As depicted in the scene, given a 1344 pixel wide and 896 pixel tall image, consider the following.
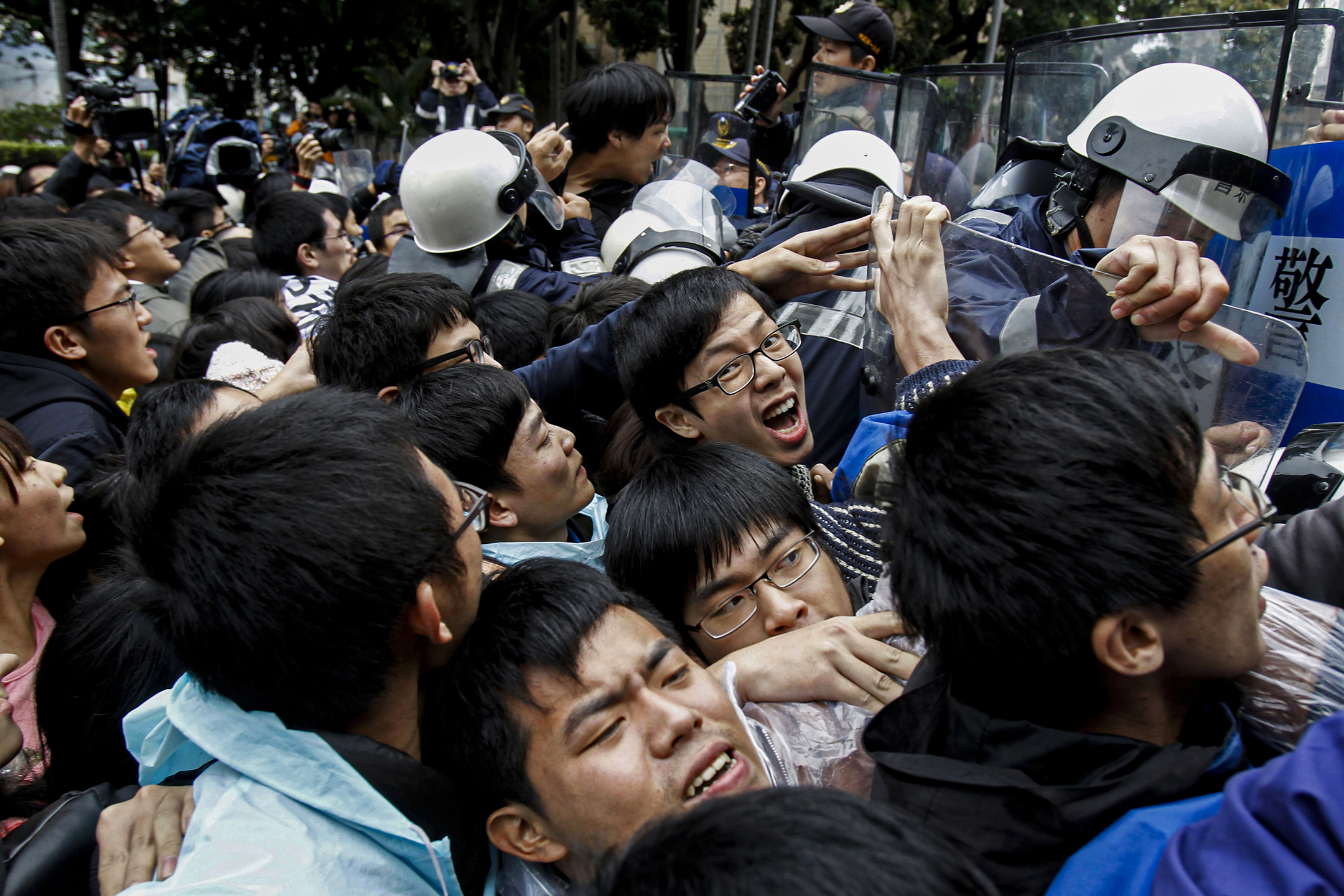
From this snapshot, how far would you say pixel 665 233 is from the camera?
360 cm

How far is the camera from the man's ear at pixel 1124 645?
1094 mm

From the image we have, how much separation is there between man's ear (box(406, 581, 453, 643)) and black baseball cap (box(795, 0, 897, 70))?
446cm

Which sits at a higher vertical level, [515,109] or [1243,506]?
[515,109]

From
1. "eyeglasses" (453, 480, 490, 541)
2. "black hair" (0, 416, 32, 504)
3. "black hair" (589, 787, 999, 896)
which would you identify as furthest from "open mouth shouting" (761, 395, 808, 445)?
"black hair" (0, 416, 32, 504)

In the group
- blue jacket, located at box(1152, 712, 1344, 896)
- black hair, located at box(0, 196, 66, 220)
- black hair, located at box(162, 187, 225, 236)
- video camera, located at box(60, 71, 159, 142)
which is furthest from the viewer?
video camera, located at box(60, 71, 159, 142)

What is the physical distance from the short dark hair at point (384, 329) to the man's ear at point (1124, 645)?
2183mm

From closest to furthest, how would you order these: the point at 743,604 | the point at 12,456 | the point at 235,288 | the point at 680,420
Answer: the point at 743,604
the point at 12,456
the point at 680,420
the point at 235,288

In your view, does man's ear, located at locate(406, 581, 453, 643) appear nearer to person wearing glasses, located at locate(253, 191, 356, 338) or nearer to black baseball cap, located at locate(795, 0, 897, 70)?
person wearing glasses, located at locate(253, 191, 356, 338)

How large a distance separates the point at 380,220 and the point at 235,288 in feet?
5.58

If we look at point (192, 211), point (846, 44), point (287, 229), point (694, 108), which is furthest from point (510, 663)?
point (192, 211)

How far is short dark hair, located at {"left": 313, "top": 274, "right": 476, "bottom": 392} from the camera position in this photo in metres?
2.77

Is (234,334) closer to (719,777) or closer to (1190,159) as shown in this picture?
(719,777)

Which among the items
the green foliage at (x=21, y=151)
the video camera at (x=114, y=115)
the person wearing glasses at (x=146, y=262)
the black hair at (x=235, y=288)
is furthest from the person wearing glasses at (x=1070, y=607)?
the green foliage at (x=21, y=151)

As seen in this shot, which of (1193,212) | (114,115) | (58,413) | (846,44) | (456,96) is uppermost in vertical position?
(846,44)
